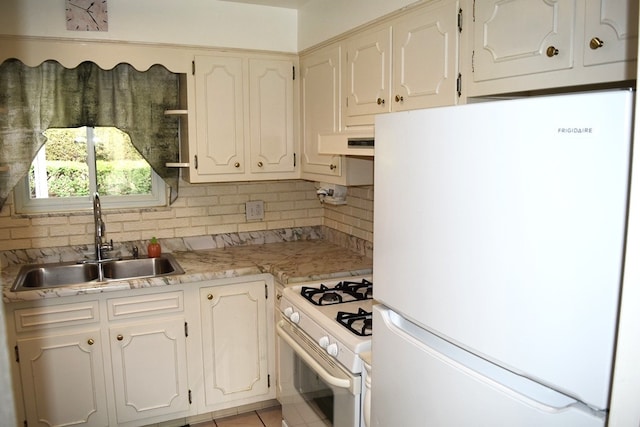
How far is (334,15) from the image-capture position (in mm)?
2688

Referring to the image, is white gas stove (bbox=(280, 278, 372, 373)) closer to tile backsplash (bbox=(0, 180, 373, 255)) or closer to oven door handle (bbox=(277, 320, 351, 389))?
oven door handle (bbox=(277, 320, 351, 389))

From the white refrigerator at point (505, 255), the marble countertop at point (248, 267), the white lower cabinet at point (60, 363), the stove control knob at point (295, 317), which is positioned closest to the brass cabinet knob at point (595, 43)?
the white refrigerator at point (505, 255)

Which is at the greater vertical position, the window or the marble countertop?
the window

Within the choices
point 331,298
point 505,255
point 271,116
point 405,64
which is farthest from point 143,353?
point 505,255

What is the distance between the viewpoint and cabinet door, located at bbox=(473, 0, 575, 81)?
1.38 meters

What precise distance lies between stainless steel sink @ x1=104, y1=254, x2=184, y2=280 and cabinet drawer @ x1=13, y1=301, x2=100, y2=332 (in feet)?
1.40

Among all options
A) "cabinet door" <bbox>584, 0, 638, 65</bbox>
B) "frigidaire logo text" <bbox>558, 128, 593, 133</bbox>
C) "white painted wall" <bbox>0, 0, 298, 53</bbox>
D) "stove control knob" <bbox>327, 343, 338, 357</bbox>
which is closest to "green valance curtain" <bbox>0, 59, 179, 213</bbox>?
"white painted wall" <bbox>0, 0, 298, 53</bbox>

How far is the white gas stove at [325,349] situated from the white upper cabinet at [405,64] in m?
0.83

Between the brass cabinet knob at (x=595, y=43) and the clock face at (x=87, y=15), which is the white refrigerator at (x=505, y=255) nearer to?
the brass cabinet knob at (x=595, y=43)

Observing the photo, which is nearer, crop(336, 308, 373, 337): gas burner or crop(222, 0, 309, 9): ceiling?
crop(336, 308, 373, 337): gas burner

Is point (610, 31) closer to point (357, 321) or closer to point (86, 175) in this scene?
point (357, 321)

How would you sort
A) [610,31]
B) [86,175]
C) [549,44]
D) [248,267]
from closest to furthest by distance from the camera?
[610,31] < [549,44] < [248,267] < [86,175]

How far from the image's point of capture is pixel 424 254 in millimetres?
1267

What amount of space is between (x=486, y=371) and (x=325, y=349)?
3.30ft
